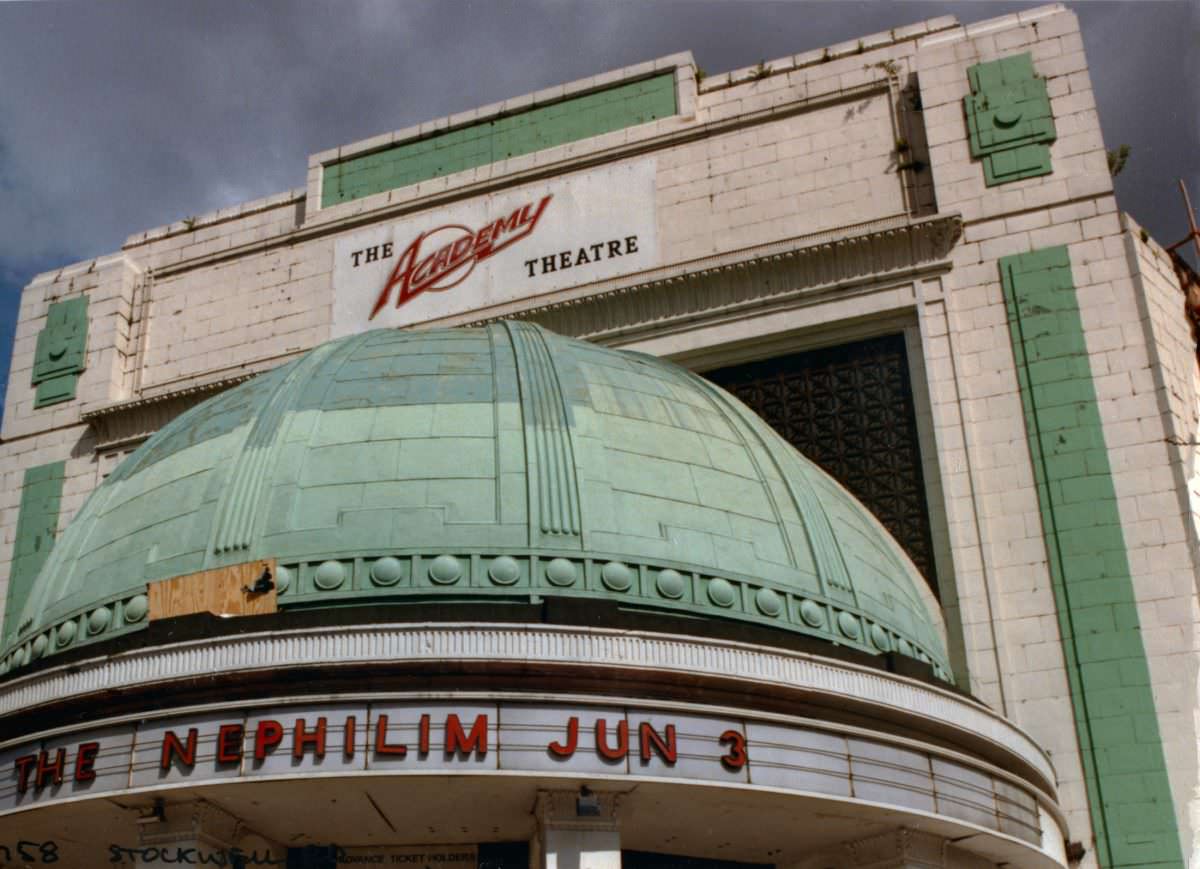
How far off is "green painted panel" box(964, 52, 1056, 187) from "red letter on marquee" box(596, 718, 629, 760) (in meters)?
16.1

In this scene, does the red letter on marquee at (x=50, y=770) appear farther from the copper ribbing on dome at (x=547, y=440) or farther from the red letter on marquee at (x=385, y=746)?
the copper ribbing on dome at (x=547, y=440)

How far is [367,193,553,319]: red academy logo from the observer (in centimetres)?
3161

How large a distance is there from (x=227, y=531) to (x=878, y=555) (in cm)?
899

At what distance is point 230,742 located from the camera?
15.3m

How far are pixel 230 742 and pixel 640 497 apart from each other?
567 cm

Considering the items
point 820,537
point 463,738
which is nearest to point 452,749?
point 463,738

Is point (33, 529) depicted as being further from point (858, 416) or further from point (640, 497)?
point (640, 497)

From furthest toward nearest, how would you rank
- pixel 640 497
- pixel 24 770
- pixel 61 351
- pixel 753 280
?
pixel 61 351 → pixel 753 280 → pixel 640 497 → pixel 24 770

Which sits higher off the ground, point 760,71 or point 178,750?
point 760,71

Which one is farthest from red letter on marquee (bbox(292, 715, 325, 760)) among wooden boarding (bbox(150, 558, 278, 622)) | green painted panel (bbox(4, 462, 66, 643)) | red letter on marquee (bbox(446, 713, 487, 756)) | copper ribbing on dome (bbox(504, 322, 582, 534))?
green painted panel (bbox(4, 462, 66, 643))

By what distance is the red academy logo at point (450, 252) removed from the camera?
104ft

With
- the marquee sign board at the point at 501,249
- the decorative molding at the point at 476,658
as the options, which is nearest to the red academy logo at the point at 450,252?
the marquee sign board at the point at 501,249

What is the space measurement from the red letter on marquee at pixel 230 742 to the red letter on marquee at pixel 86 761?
160 centimetres

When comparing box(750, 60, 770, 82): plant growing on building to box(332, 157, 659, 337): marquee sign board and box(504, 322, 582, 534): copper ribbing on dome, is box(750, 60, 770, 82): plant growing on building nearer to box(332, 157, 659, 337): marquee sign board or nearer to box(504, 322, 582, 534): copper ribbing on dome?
box(332, 157, 659, 337): marquee sign board
